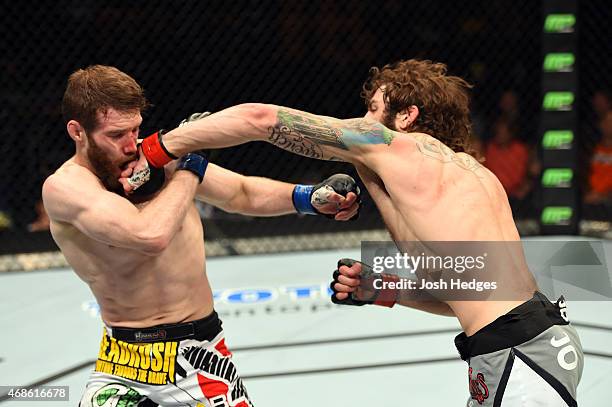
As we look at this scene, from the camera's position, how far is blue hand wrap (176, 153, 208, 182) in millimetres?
2029

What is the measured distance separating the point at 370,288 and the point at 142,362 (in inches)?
26.0

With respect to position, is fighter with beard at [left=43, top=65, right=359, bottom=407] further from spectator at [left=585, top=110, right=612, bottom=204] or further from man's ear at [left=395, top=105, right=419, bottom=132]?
spectator at [left=585, top=110, right=612, bottom=204]

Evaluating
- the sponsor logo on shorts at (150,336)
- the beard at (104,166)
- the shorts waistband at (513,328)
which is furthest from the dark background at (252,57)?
the shorts waistband at (513,328)

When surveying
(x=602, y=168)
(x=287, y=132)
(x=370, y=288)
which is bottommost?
(x=370, y=288)

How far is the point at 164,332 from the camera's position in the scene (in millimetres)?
2084

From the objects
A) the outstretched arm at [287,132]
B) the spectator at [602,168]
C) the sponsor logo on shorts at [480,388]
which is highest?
the spectator at [602,168]

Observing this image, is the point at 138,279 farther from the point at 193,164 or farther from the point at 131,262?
the point at 193,164

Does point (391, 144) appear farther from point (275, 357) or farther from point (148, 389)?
point (275, 357)

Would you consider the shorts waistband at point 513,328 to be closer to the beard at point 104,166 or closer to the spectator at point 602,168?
the beard at point 104,166

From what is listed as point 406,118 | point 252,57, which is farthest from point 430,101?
point 252,57

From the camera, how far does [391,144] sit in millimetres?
1827

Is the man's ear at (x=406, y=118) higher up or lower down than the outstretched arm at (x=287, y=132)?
higher up

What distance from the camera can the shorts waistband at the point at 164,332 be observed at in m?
2.08
